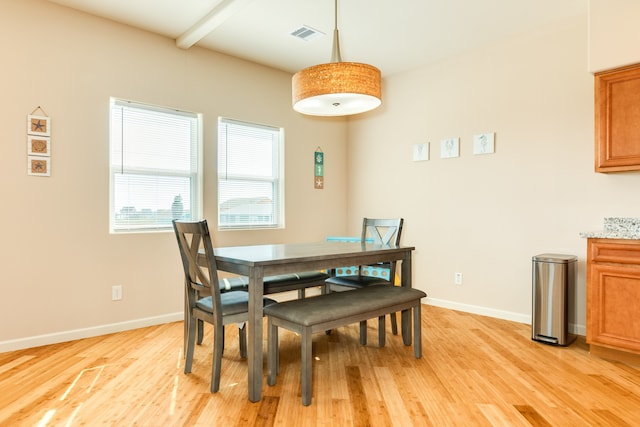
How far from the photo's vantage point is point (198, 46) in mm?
3906

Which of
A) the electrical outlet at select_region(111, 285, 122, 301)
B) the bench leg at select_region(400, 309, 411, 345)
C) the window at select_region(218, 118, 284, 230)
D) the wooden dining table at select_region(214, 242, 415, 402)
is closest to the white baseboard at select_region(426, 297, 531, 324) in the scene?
the bench leg at select_region(400, 309, 411, 345)

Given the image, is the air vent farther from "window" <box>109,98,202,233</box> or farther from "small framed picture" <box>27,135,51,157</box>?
"small framed picture" <box>27,135,51,157</box>

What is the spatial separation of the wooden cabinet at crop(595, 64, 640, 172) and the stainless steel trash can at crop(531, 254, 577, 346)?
0.81 meters

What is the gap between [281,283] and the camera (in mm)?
3029

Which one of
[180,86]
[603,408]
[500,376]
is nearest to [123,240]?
[180,86]

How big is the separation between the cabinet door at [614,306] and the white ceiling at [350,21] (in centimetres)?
216

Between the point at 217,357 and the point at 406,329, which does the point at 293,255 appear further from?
the point at 406,329

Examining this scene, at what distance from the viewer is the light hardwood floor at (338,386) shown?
6.47 feet

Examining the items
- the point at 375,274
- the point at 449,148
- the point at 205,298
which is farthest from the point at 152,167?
the point at 449,148

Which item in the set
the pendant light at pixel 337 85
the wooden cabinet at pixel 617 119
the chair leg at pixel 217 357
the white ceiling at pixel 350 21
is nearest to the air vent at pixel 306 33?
the white ceiling at pixel 350 21

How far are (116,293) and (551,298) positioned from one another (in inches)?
144

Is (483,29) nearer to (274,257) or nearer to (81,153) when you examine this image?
(274,257)

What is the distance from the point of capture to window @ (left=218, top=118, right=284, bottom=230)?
417 cm

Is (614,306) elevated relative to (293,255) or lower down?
lower down
